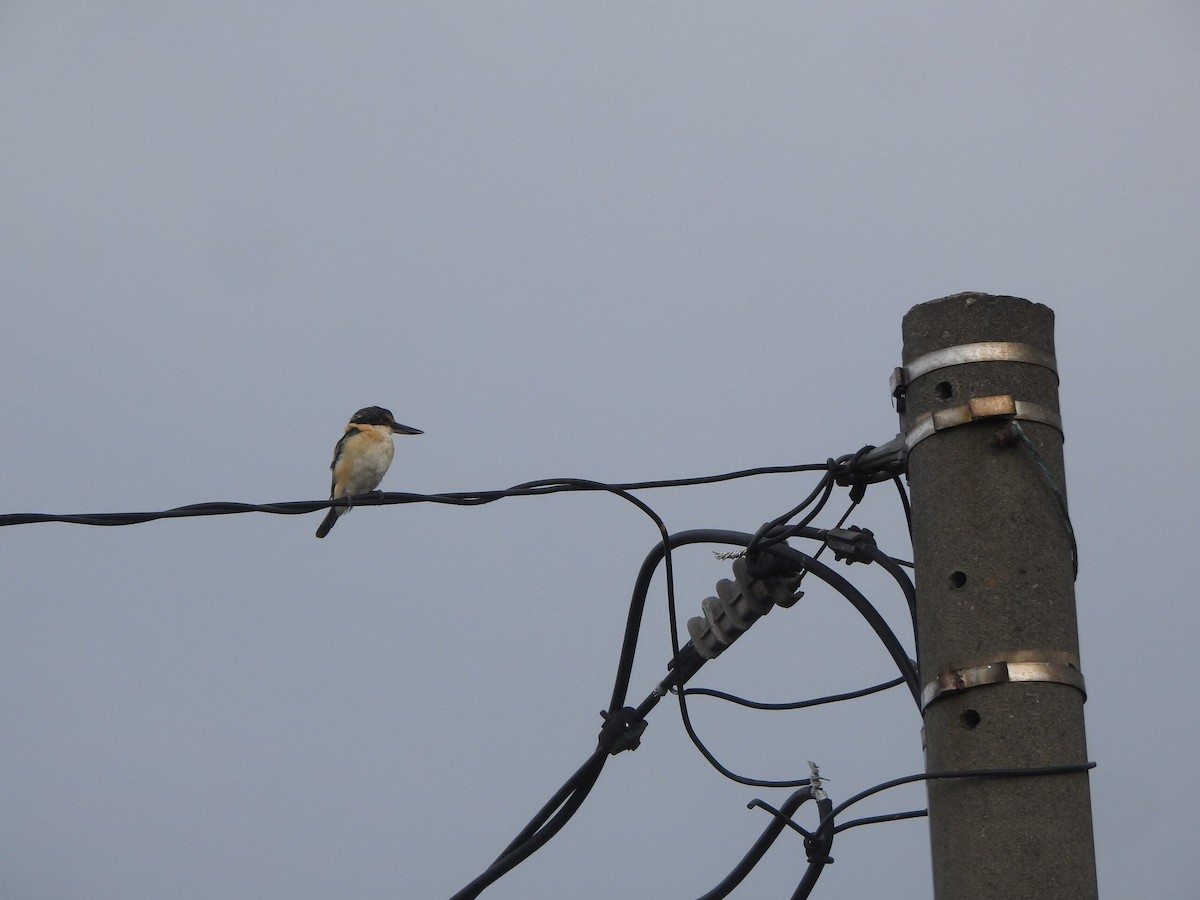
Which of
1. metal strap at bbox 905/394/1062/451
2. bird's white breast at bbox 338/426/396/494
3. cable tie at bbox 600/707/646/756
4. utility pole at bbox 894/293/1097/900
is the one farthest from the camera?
bird's white breast at bbox 338/426/396/494

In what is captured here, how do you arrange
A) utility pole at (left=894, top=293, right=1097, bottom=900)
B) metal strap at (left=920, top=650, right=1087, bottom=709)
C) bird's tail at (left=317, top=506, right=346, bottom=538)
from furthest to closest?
1. bird's tail at (left=317, top=506, right=346, bottom=538)
2. metal strap at (left=920, top=650, right=1087, bottom=709)
3. utility pole at (left=894, top=293, right=1097, bottom=900)

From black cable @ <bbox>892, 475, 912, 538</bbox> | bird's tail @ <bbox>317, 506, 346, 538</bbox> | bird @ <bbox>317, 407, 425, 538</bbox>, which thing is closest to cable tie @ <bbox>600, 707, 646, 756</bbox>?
black cable @ <bbox>892, 475, 912, 538</bbox>

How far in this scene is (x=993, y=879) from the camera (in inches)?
159

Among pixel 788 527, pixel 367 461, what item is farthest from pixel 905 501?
pixel 367 461

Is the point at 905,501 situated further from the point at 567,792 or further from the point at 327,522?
the point at 327,522

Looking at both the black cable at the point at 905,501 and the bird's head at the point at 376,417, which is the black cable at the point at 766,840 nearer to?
the black cable at the point at 905,501

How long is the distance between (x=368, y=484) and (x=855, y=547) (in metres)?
6.32

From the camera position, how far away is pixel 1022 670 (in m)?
4.20

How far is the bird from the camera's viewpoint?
10812mm

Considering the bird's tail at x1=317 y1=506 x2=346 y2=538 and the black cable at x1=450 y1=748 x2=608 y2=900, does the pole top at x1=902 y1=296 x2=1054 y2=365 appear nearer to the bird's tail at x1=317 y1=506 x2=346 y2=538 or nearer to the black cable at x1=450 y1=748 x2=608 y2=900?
the black cable at x1=450 y1=748 x2=608 y2=900

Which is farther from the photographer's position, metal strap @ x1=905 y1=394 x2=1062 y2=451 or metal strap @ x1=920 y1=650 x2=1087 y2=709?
metal strap @ x1=905 y1=394 x2=1062 y2=451

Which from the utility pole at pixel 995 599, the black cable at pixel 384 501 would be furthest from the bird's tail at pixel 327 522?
the utility pole at pixel 995 599

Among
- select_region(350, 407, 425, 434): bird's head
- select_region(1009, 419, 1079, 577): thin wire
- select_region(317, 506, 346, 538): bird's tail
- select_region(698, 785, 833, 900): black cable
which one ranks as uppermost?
select_region(350, 407, 425, 434): bird's head

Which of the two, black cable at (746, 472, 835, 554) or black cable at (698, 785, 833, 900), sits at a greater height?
black cable at (746, 472, 835, 554)
